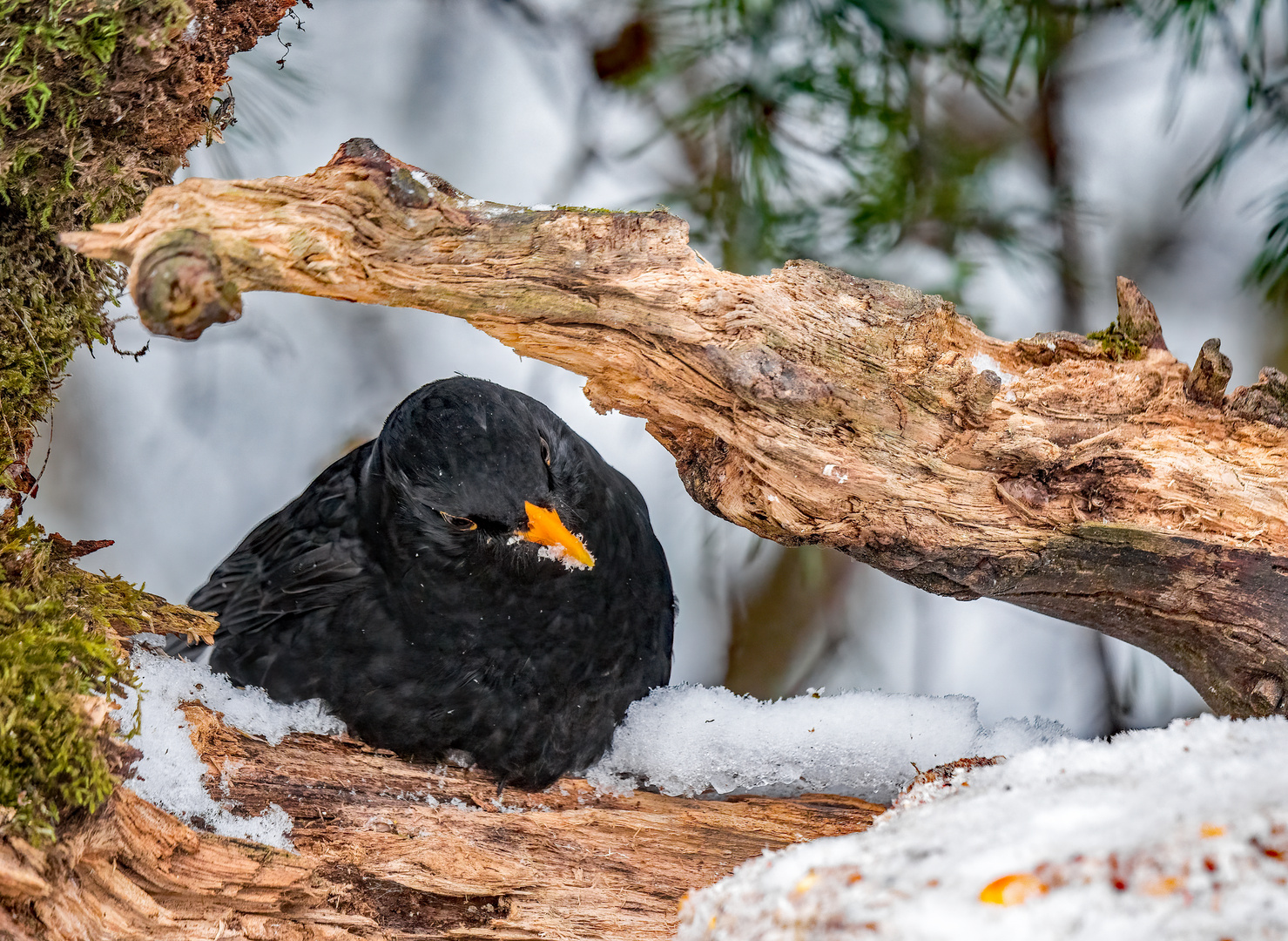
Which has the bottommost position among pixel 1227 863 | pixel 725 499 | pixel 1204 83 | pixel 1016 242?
pixel 1227 863

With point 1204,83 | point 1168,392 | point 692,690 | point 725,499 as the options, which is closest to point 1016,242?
point 1204,83

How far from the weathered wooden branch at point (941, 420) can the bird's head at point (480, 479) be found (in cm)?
32

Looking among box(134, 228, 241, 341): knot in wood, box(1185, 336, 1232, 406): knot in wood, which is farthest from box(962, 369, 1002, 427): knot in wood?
box(134, 228, 241, 341): knot in wood

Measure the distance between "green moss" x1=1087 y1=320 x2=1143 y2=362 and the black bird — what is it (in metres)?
1.08

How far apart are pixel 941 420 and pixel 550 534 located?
0.80 metres

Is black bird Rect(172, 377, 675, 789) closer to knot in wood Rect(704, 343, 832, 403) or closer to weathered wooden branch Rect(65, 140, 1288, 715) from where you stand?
weathered wooden branch Rect(65, 140, 1288, 715)

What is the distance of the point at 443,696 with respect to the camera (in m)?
1.91

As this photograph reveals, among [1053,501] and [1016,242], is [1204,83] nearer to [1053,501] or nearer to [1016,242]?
[1016,242]

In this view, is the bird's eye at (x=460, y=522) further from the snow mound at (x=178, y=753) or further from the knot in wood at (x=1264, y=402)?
the knot in wood at (x=1264, y=402)

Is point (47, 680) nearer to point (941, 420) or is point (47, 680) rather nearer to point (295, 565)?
point (295, 565)

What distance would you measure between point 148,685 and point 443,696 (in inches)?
24.2

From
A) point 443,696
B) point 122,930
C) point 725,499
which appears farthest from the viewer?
point 443,696

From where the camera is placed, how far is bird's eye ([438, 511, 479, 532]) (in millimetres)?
1833

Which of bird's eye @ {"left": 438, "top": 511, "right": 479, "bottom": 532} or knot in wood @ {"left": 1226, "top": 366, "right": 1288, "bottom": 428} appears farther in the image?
bird's eye @ {"left": 438, "top": 511, "right": 479, "bottom": 532}
